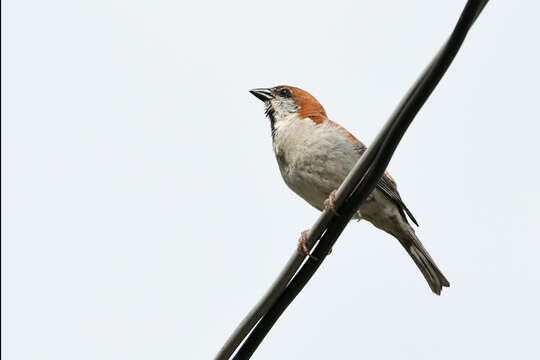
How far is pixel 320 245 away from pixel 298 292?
0.23 meters

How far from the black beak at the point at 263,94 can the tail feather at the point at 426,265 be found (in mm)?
1951

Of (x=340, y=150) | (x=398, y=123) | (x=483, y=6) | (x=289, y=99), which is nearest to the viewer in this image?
(x=483, y=6)

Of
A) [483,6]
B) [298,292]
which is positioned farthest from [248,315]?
[483,6]

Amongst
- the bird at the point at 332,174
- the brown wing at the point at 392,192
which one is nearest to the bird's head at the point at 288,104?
the bird at the point at 332,174

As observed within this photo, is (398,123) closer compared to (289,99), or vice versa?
(398,123)

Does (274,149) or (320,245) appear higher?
(274,149)

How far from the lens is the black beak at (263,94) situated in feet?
22.7

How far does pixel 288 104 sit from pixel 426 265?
1.95 m

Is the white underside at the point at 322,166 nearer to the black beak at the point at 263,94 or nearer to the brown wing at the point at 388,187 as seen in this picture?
the brown wing at the point at 388,187

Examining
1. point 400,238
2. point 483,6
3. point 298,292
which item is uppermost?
point 400,238

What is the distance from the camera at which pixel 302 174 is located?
5574 millimetres

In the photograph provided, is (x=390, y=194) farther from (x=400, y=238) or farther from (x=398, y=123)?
(x=398, y=123)

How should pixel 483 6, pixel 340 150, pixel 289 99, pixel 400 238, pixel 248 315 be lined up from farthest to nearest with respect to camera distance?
1. pixel 289 99
2. pixel 400 238
3. pixel 340 150
4. pixel 248 315
5. pixel 483 6

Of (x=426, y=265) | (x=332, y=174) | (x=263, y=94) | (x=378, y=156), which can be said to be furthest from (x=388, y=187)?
(x=378, y=156)
